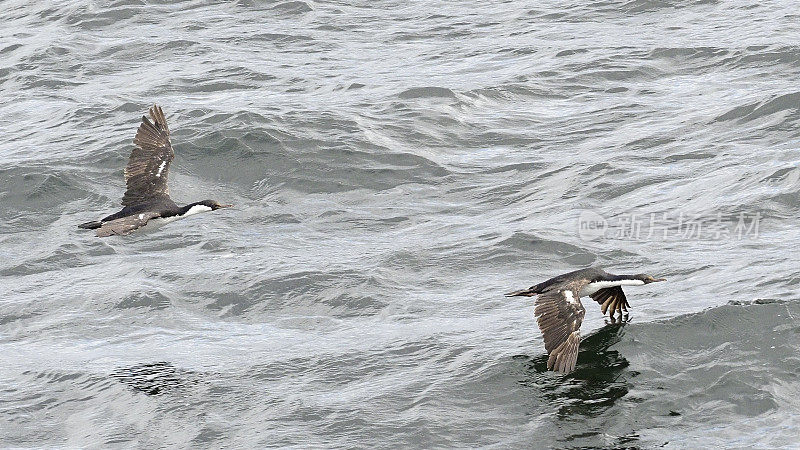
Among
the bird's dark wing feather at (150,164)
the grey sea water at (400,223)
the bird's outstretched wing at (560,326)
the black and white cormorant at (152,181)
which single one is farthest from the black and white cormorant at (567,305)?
the bird's dark wing feather at (150,164)

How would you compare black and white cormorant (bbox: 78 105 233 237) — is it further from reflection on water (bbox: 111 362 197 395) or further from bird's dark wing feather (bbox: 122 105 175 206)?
reflection on water (bbox: 111 362 197 395)

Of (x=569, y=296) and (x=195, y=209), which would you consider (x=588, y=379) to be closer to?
(x=569, y=296)

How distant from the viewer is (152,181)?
17.2m

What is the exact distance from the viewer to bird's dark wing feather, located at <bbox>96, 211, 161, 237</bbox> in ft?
50.0

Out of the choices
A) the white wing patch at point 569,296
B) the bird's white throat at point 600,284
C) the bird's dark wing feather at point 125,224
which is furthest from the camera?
the bird's dark wing feather at point 125,224

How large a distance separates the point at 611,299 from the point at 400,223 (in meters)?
4.95

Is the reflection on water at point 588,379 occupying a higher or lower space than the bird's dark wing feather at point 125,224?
lower

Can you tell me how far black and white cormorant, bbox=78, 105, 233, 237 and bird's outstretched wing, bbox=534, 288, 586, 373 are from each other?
5.07 m

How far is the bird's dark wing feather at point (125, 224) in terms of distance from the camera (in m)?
15.2

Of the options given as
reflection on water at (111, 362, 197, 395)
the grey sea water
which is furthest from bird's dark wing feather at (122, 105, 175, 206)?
reflection on water at (111, 362, 197, 395)

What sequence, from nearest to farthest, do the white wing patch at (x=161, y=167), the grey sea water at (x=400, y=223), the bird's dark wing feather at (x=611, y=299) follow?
the grey sea water at (x=400, y=223), the bird's dark wing feather at (x=611, y=299), the white wing patch at (x=161, y=167)

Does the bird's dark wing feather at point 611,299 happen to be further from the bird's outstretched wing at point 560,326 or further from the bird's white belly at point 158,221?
the bird's white belly at point 158,221

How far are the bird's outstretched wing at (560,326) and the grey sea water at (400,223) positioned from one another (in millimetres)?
325

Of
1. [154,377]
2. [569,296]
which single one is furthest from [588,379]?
[154,377]
